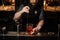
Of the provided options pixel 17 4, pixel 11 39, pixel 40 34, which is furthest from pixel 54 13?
pixel 11 39

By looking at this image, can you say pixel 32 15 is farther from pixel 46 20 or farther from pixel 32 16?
pixel 46 20

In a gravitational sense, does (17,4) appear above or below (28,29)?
above

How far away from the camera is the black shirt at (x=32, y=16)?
4.72 ft

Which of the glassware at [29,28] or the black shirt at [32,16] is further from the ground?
the black shirt at [32,16]

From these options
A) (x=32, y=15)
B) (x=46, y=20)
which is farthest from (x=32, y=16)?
(x=46, y=20)

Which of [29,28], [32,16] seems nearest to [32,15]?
[32,16]

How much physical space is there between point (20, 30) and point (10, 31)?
0.27 ft

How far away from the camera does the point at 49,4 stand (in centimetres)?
141

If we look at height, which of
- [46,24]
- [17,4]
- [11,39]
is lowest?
[11,39]

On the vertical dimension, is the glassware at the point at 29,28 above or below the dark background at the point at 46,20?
below

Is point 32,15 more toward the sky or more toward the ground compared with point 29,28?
more toward the sky

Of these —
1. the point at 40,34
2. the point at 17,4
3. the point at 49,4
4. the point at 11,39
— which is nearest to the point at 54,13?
the point at 49,4

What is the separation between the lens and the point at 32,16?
1438 mm

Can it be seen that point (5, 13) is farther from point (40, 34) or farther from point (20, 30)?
point (40, 34)
